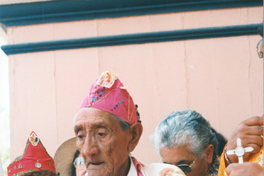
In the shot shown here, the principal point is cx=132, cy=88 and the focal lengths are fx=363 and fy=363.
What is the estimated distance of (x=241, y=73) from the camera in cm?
354

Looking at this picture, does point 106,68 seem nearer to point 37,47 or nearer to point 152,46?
point 152,46

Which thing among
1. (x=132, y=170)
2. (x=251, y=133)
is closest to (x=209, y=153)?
(x=251, y=133)

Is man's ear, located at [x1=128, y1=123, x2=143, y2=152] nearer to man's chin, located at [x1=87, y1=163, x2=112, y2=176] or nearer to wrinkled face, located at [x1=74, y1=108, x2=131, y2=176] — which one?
wrinkled face, located at [x1=74, y1=108, x2=131, y2=176]

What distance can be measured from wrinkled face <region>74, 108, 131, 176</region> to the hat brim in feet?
3.69

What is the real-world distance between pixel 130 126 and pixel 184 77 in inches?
55.6

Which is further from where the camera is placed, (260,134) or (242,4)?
(242,4)

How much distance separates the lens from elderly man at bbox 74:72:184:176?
7.03ft

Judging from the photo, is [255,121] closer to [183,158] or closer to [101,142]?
[183,158]

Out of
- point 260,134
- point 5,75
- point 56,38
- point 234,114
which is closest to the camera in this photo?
point 260,134

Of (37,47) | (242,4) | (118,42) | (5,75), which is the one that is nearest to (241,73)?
(242,4)

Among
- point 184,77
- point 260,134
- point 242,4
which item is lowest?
point 260,134

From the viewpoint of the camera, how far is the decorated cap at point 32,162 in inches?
114

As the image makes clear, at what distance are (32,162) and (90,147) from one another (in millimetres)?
1015

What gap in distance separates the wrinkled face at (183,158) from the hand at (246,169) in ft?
2.65
